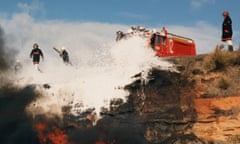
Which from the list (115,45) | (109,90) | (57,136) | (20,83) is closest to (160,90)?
(109,90)

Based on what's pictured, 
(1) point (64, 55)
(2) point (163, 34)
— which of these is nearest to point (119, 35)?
(2) point (163, 34)

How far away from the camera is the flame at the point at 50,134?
19.5 m

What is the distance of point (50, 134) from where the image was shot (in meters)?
19.8

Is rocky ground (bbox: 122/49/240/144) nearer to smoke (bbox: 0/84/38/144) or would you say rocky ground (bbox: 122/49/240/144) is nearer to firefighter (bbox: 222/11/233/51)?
firefighter (bbox: 222/11/233/51)

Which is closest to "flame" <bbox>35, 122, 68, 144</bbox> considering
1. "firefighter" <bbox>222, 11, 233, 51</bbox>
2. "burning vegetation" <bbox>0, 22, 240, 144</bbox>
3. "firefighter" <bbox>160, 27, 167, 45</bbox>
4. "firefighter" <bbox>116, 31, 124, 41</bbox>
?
"burning vegetation" <bbox>0, 22, 240, 144</bbox>

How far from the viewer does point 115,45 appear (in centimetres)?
2112

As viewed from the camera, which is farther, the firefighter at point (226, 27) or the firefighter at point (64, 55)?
the firefighter at point (64, 55)

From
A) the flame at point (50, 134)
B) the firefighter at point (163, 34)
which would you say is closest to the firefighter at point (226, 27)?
the firefighter at point (163, 34)

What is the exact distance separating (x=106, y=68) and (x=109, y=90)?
5.91ft

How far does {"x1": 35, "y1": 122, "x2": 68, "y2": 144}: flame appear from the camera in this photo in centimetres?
1955

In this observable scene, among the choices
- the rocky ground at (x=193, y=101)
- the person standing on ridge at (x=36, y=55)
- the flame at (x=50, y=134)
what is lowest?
the flame at (x=50, y=134)

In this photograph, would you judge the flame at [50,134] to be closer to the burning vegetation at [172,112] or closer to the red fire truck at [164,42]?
the burning vegetation at [172,112]

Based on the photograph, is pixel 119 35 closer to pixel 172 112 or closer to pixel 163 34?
pixel 163 34

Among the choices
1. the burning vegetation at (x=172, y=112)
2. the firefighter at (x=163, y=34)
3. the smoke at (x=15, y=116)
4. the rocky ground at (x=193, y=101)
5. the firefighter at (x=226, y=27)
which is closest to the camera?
the rocky ground at (x=193, y=101)
